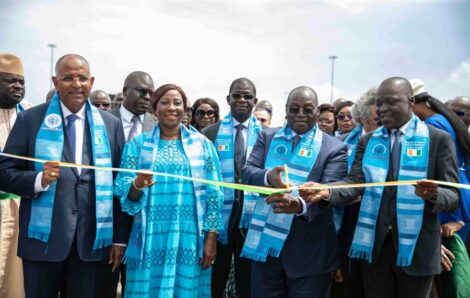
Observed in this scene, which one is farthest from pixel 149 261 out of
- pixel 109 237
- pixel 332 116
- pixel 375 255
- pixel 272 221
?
pixel 332 116

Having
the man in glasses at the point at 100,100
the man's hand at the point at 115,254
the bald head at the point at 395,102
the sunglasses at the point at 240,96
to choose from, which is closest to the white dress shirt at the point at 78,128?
the man's hand at the point at 115,254

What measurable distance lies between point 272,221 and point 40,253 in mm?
1881

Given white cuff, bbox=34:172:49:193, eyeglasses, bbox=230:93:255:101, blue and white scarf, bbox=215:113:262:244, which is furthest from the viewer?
eyeglasses, bbox=230:93:255:101

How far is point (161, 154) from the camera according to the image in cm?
388

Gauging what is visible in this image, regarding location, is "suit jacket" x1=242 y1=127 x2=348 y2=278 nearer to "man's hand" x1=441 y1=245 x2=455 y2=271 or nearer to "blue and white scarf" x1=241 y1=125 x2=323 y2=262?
"blue and white scarf" x1=241 y1=125 x2=323 y2=262

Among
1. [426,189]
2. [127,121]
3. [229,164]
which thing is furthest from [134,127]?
[426,189]

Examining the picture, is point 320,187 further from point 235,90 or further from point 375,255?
point 235,90

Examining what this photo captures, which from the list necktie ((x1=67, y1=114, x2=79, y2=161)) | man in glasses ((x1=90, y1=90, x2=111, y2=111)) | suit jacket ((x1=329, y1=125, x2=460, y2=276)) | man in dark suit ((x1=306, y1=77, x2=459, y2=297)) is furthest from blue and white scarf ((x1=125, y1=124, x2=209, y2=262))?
man in glasses ((x1=90, y1=90, x2=111, y2=111))

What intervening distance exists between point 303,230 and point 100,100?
5187 millimetres

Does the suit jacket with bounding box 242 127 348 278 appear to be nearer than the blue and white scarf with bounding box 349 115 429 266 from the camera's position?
No

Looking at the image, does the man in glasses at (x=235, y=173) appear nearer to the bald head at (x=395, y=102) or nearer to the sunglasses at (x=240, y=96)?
the sunglasses at (x=240, y=96)

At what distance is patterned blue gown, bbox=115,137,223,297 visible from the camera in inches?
145

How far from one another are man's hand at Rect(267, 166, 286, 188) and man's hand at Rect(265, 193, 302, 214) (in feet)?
0.34

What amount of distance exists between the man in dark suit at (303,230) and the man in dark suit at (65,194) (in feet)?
4.31
